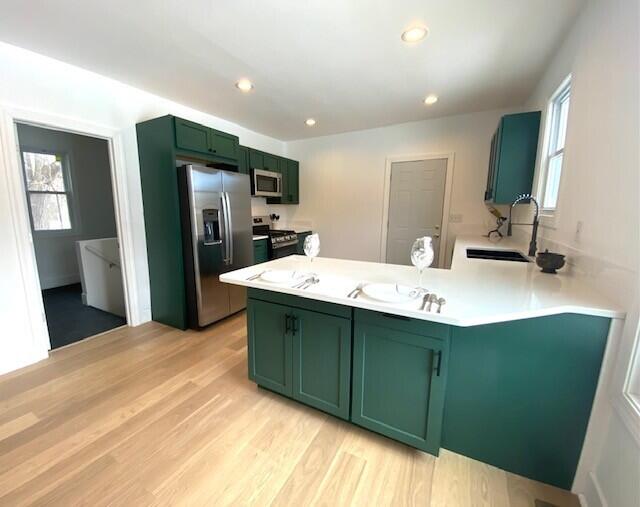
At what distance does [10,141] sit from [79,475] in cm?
246

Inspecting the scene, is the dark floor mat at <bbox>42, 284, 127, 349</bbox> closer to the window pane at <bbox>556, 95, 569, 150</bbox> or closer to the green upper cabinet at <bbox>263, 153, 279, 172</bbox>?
the green upper cabinet at <bbox>263, 153, 279, 172</bbox>

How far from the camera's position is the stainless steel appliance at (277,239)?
13.0 feet

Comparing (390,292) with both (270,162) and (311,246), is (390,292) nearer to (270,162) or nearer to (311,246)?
(311,246)

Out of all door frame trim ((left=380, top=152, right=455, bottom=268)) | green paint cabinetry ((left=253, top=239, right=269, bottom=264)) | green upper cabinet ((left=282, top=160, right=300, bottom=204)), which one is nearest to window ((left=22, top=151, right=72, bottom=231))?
green paint cabinetry ((left=253, top=239, right=269, bottom=264))

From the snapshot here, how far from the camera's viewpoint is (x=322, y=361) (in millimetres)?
1566

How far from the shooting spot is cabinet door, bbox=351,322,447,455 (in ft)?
4.21

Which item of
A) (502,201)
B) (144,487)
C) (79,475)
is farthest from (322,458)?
(502,201)

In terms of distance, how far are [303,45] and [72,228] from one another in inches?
192

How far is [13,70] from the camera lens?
6.72 feet

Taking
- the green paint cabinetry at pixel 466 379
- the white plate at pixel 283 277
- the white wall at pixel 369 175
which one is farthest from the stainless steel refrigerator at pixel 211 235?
the white wall at pixel 369 175

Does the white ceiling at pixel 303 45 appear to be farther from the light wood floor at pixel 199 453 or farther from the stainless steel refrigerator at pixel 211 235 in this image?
the light wood floor at pixel 199 453

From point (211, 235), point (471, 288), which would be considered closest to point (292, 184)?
point (211, 235)

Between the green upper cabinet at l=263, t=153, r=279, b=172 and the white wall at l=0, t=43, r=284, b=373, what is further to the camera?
the green upper cabinet at l=263, t=153, r=279, b=172

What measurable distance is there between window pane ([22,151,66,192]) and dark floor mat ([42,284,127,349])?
1681 millimetres
